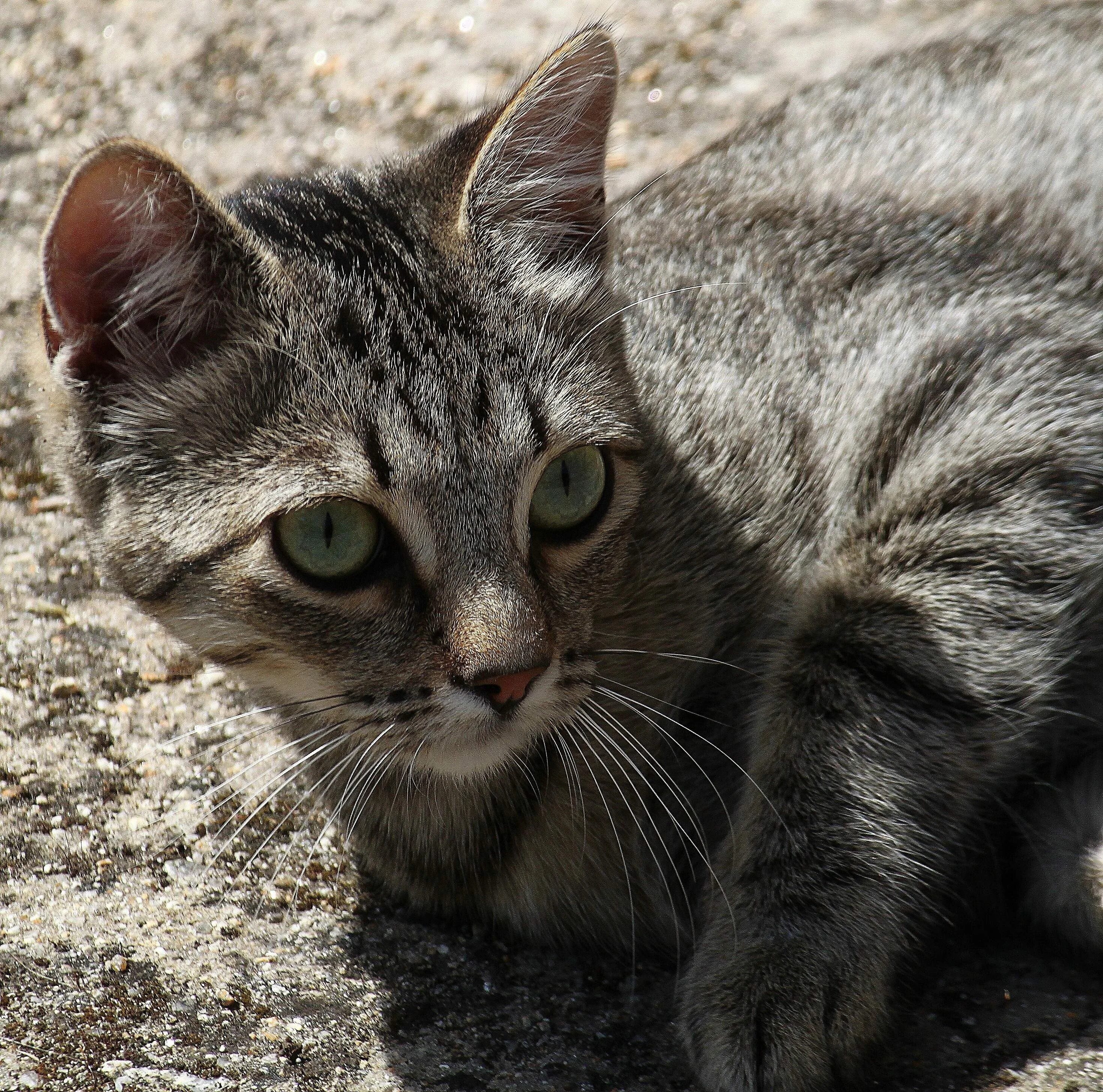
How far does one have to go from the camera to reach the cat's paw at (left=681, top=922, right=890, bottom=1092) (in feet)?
6.82

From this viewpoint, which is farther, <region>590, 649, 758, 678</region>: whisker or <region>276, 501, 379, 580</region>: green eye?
<region>590, 649, 758, 678</region>: whisker

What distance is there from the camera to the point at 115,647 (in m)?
3.06

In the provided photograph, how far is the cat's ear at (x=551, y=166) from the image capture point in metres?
2.28

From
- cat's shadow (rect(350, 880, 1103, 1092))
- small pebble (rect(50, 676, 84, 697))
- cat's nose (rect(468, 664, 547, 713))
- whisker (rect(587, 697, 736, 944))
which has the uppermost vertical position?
cat's nose (rect(468, 664, 547, 713))

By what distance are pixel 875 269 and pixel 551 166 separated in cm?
91

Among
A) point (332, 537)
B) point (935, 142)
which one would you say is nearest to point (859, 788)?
point (332, 537)

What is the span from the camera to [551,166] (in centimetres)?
238

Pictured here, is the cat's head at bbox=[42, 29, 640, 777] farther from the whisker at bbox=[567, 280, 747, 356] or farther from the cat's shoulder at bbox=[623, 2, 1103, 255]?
the cat's shoulder at bbox=[623, 2, 1103, 255]

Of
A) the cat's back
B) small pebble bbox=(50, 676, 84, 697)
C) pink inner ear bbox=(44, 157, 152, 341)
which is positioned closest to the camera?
pink inner ear bbox=(44, 157, 152, 341)

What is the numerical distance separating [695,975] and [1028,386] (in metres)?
1.31

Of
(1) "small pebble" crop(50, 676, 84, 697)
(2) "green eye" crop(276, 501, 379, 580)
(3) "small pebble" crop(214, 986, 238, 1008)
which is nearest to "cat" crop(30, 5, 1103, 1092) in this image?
(2) "green eye" crop(276, 501, 379, 580)

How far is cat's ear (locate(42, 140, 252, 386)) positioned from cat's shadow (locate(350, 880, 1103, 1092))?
1144 mm

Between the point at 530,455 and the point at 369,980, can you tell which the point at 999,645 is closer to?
the point at 530,455

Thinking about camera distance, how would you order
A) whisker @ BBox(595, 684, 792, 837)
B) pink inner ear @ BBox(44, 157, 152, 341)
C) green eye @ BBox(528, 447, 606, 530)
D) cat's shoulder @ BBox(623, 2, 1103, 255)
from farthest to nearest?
1. cat's shoulder @ BBox(623, 2, 1103, 255)
2. whisker @ BBox(595, 684, 792, 837)
3. green eye @ BBox(528, 447, 606, 530)
4. pink inner ear @ BBox(44, 157, 152, 341)
